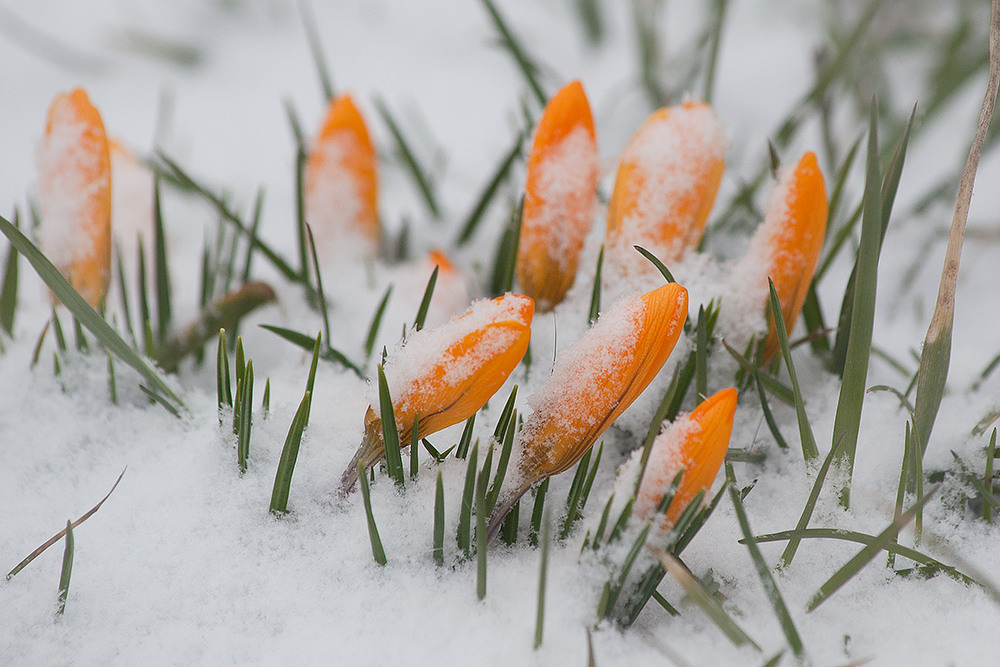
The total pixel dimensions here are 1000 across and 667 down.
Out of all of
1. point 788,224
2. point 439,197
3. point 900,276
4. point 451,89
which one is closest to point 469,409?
point 788,224

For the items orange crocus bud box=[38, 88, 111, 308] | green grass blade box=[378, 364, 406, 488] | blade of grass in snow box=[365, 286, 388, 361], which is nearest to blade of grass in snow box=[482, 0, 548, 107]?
blade of grass in snow box=[365, 286, 388, 361]

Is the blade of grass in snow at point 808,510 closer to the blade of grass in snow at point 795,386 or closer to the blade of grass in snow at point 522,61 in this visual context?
the blade of grass in snow at point 795,386

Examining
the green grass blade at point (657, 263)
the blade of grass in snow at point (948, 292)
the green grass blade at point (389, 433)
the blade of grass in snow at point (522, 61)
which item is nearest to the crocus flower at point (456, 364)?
the green grass blade at point (389, 433)

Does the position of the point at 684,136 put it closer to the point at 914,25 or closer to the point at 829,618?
the point at 829,618

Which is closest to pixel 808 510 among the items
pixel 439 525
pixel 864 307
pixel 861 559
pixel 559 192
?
pixel 861 559

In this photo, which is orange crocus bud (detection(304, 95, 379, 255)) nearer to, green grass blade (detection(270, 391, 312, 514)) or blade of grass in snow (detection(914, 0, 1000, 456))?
green grass blade (detection(270, 391, 312, 514))
